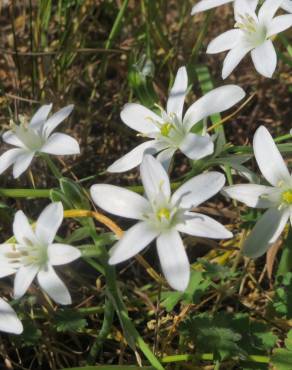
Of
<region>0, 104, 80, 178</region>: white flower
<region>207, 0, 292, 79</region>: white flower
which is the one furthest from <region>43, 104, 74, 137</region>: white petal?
<region>207, 0, 292, 79</region>: white flower

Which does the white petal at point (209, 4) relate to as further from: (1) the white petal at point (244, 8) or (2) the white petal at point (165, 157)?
(2) the white petal at point (165, 157)

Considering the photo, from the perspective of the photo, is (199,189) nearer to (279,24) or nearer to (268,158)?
(268,158)

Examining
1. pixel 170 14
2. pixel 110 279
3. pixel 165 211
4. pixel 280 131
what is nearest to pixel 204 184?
pixel 165 211

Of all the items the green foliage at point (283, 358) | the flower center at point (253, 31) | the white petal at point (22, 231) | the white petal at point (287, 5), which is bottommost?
the green foliage at point (283, 358)

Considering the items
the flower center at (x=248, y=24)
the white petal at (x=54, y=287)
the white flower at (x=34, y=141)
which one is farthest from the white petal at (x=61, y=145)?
the flower center at (x=248, y=24)

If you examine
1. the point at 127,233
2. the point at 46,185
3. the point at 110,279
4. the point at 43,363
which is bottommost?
the point at 43,363

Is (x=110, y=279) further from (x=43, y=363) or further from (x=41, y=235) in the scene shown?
(x=43, y=363)

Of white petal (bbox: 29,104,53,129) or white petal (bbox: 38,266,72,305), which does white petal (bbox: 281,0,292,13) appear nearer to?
white petal (bbox: 29,104,53,129)

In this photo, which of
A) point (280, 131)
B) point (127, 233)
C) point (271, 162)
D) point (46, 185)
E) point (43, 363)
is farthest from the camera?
point (280, 131)
